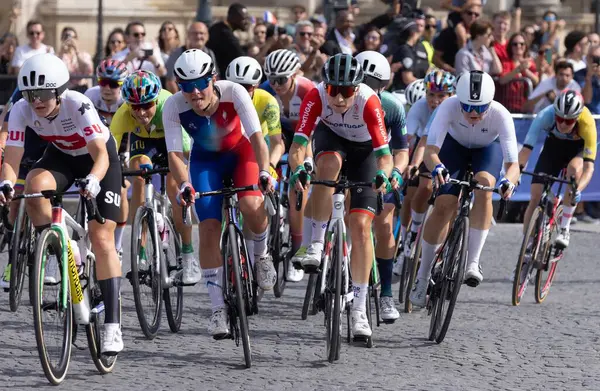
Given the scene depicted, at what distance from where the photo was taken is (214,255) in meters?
8.86

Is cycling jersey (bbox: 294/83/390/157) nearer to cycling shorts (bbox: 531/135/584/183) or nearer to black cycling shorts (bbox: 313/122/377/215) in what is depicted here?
black cycling shorts (bbox: 313/122/377/215)

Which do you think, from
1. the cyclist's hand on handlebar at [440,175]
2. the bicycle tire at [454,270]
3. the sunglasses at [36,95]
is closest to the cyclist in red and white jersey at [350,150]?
the cyclist's hand on handlebar at [440,175]

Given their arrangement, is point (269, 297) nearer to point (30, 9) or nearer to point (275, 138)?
point (275, 138)

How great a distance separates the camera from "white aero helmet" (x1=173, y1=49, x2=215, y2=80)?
870 cm

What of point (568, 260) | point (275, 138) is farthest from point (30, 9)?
point (275, 138)

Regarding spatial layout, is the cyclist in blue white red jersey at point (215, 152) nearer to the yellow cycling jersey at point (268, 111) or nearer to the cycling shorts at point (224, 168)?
the cycling shorts at point (224, 168)

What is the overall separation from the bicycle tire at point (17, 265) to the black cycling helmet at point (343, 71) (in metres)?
2.90

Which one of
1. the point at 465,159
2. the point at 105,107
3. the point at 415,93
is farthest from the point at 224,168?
the point at 415,93

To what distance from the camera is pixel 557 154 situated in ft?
40.4

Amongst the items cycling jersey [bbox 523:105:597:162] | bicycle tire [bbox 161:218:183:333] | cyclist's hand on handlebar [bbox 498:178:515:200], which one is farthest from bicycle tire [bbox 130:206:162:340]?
cycling jersey [bbox 523:105:597:162]

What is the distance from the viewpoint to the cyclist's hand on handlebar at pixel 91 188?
306 inches

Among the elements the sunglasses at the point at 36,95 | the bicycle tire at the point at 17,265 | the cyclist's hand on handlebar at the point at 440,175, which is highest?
the sunglasses at the point at 36,95

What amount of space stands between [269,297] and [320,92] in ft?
8.34

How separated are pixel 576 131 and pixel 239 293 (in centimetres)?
473
